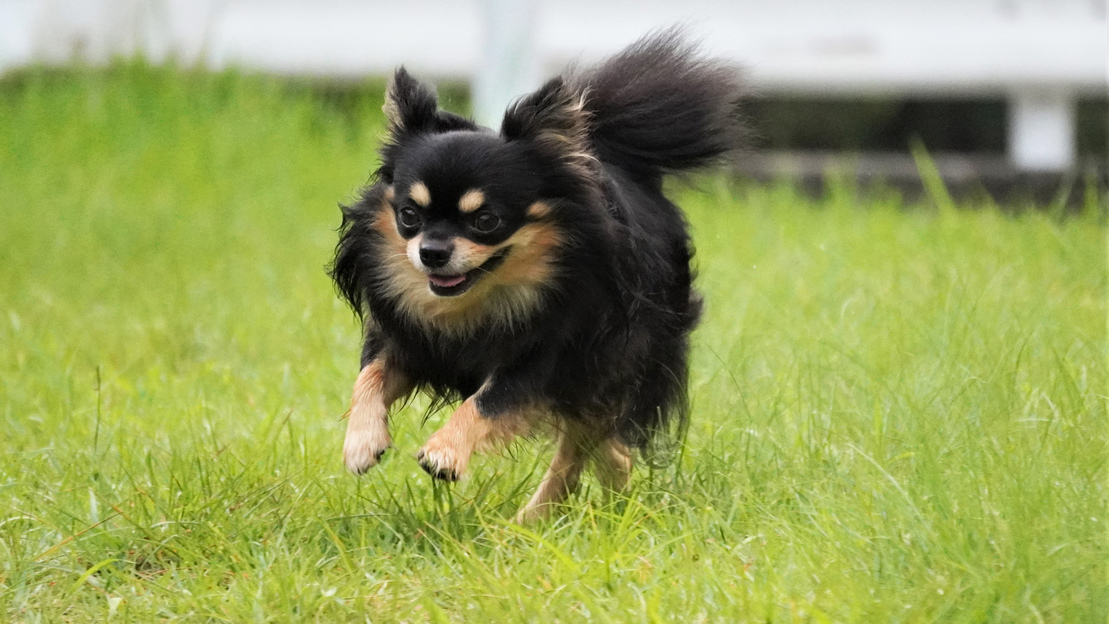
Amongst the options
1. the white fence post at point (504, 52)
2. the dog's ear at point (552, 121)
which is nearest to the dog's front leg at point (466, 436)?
the dog's ear at point (552, 121)

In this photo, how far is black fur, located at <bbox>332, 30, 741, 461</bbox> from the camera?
3.08 metres

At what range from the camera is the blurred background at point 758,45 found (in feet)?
25.0

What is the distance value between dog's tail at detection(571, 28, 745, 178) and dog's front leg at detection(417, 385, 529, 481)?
776mm

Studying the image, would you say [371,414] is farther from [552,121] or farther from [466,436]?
[552,121]

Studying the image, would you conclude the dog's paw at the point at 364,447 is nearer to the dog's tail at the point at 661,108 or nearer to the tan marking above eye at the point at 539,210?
the tan marking above eye at the point at 539,210

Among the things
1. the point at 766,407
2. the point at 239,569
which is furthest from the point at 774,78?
the point at 239,569

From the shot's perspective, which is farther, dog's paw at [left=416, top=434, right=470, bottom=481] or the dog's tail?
the dog's tail

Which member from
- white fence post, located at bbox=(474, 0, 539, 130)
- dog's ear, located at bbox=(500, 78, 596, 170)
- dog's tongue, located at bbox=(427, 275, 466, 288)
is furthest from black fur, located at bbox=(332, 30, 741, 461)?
white fence post, located at bbox=(474, 0, 539, 130)

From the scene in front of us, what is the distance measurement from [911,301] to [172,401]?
8.30 feet

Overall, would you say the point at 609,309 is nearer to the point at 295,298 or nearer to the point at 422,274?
the point at 422,274

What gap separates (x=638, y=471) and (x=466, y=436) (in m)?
0.61

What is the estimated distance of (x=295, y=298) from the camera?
17.7 feet

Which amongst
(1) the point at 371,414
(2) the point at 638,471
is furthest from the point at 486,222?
(2) the point at 638,471

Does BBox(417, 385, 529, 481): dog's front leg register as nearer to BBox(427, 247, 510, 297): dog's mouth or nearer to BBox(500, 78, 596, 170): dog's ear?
BBox(427, 247, 510, 297): dog's mouth
